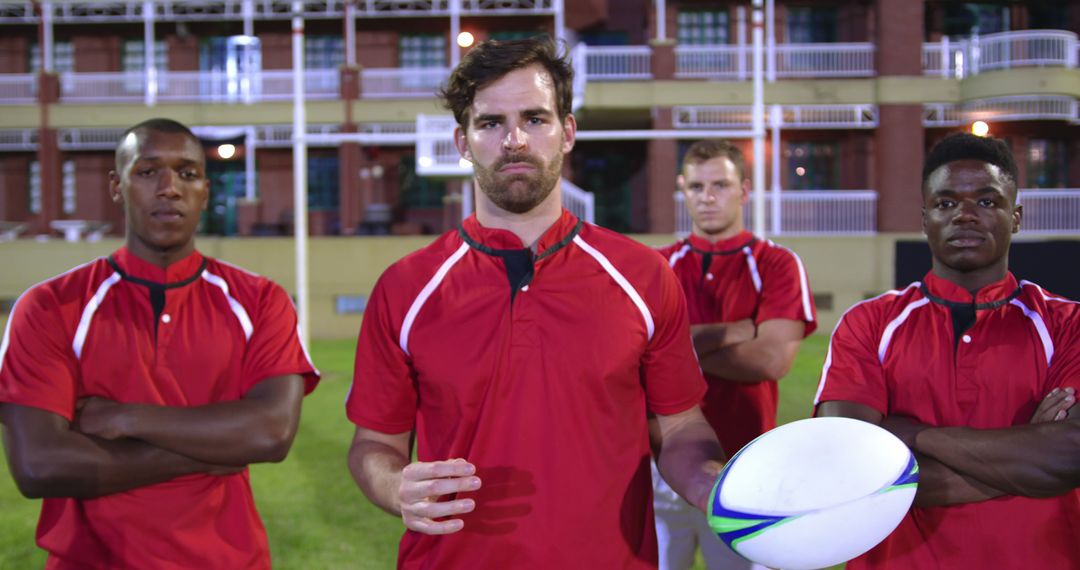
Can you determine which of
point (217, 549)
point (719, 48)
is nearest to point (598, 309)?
point (217, 549)

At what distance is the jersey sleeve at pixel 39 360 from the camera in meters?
2.85

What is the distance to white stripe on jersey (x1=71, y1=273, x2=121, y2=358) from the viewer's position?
2.95 metres

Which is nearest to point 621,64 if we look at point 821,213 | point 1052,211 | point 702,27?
point 702,27

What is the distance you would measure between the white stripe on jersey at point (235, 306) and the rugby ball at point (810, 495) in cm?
172

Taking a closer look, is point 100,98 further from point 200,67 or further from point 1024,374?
point 1024,374

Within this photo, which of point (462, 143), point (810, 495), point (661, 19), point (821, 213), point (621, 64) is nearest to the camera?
point (810, 495)

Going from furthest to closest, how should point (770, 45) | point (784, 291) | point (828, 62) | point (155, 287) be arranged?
point (828, 62) → point (770, 45) → point (784, 291) → point (155, 287)

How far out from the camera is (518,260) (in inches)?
99.0

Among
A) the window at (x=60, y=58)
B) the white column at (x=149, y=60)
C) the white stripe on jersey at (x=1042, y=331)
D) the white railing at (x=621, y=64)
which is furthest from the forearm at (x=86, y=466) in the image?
the window at (x=60, y=58)

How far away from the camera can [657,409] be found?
2.57 metres

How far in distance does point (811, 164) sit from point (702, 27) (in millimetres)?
4578

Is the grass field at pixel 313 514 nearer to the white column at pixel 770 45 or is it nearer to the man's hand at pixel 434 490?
the man's hand at pixel 434 490

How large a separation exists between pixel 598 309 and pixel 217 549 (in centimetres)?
147

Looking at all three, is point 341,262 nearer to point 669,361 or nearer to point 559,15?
point 559,15
